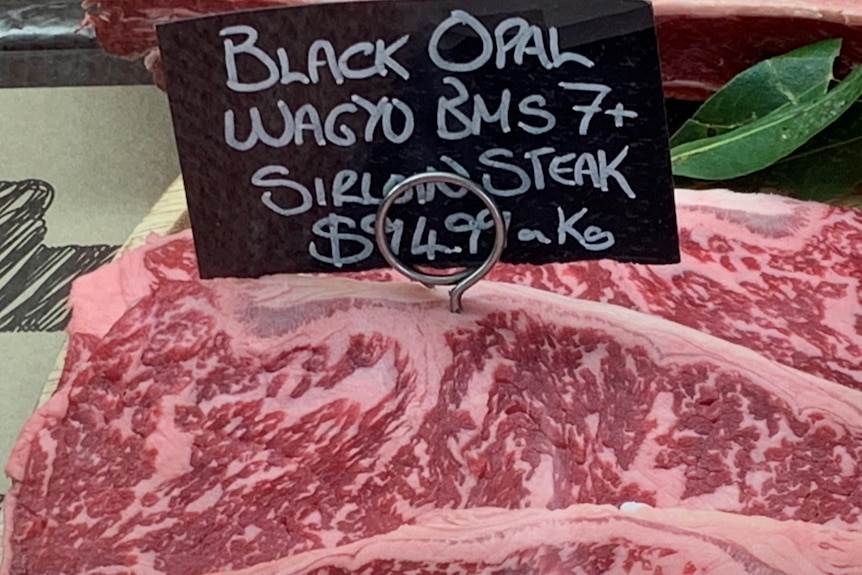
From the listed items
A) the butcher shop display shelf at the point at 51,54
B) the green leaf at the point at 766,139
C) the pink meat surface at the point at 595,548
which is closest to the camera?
the pink meat surface at the point at 595,548

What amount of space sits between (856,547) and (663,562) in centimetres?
Answer: 16

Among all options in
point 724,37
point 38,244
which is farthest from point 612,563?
point 38,244

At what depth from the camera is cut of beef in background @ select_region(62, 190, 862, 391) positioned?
98 cm

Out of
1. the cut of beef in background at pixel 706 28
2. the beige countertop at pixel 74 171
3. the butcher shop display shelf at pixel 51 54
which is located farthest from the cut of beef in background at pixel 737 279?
the butcher shop display shelf at pixel 51 54

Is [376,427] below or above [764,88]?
below

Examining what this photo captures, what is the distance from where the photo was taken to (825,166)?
1.36 meters

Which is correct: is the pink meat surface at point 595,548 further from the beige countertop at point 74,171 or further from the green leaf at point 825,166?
the beige countertop at point 74,171

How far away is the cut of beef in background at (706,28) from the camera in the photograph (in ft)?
4.50

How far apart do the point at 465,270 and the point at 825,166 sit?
0.68m

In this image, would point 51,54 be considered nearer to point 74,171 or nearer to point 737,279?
point 74,171

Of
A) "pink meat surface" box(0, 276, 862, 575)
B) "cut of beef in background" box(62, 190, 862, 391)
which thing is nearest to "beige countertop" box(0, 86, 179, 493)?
"cut of beef in background" box(62, 190, 862, 391)

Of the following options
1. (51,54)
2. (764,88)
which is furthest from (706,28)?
(51,54)

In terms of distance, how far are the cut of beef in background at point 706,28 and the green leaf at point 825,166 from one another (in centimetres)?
12

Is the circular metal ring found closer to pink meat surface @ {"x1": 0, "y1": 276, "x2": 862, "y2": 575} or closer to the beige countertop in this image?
pink meat surface @ {"x1": 0, "y1": 276, "x2": 862, "y2": 575}
